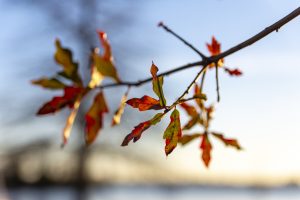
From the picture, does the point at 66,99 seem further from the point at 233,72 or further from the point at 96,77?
the point at 233,72

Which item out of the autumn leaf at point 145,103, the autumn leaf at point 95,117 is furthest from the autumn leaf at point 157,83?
the autumn leaf at point 95,117

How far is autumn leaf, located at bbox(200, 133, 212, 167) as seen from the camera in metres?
1.26

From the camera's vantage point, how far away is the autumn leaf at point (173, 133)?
89 centimetres

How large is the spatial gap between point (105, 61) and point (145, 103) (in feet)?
1.35

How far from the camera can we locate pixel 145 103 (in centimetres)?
90

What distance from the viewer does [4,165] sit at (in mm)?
22641

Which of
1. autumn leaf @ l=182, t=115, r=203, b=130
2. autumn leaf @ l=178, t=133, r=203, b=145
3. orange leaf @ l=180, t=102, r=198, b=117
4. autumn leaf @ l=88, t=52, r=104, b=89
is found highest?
autumn leaf @ l=88, t=52, r=104, b=89

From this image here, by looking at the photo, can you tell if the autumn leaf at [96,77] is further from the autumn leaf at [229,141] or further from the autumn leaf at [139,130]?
the autumn leaf at [139,130]

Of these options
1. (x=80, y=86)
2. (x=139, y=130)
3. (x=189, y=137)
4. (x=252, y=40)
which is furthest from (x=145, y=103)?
(x=189, y=137)

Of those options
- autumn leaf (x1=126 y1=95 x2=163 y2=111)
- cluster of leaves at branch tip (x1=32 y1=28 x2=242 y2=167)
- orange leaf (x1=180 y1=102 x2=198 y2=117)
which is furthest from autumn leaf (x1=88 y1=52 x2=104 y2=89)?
autumn leaf (x1=126 y1=95 x2=163 y2=111)

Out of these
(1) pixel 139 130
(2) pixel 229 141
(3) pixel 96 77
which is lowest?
(1) pixel 139 130

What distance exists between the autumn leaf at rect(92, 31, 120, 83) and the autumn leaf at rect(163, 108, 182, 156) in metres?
0.41

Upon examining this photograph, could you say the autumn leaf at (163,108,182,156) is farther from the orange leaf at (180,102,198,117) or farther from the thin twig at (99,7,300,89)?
the orange leaf at (180,102,198,117)

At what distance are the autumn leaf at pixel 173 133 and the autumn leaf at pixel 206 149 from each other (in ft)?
1.20
